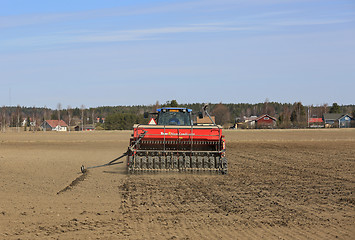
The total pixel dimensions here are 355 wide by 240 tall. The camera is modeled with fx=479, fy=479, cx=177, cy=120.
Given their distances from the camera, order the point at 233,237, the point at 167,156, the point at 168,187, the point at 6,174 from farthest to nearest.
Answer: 1. the point at 6,174
2. the point at 167,156
3. the point at 168,187
4. the point at 233,237

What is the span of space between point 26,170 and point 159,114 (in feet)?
18.5

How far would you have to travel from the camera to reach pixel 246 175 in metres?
15.9

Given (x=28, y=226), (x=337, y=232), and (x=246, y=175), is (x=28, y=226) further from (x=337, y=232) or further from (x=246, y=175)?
(x=246, y=175)

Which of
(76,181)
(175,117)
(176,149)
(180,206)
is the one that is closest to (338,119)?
(175,117)

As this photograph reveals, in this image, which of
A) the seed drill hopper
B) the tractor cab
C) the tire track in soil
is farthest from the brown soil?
the tractor cab

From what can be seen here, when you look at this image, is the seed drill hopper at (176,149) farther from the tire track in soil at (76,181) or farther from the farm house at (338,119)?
the farm house at (338,119)

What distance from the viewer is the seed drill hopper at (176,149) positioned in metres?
15.6

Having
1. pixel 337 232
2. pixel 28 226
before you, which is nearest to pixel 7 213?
pixel 28 226

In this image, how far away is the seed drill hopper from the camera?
15.6 metres

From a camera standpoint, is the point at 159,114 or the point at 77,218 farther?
the point at 159,114

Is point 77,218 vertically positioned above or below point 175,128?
below

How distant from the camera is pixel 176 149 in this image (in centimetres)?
1694

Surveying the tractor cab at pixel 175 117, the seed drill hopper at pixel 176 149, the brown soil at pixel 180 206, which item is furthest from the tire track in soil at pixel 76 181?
the tractor cab at pixel 175 117

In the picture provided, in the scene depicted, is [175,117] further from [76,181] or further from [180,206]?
[180,206]
